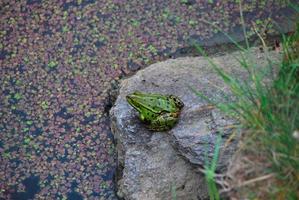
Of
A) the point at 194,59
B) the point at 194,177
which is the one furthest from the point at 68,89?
the point at 194,177

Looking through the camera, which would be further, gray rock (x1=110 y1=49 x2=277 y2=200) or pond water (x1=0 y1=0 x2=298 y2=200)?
pond water (x1=0 y1=0 x2=298 y2=200)

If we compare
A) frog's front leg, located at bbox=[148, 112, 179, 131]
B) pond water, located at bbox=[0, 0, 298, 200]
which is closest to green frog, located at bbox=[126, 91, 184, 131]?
frog's front leg, located at bbox=[148, 112, 179, 131]

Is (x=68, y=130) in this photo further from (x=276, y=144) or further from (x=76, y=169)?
(x=276, y=144)

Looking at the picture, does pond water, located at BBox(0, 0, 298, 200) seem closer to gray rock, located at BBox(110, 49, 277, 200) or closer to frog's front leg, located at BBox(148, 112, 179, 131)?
gray rock, located at BBox(110, 49, 277, 200)

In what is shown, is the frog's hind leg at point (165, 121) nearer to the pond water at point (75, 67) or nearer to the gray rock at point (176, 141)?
the gray rock at point (176, 141)

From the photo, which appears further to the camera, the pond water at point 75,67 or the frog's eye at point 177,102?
the pond water at point 75,67

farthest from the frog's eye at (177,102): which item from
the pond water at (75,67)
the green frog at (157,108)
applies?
the pond water at (75,67)

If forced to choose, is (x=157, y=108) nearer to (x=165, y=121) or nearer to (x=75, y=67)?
(x=165, y=121)

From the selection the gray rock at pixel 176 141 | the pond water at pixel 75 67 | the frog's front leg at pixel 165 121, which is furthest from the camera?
the pond water at pixel 75 67
